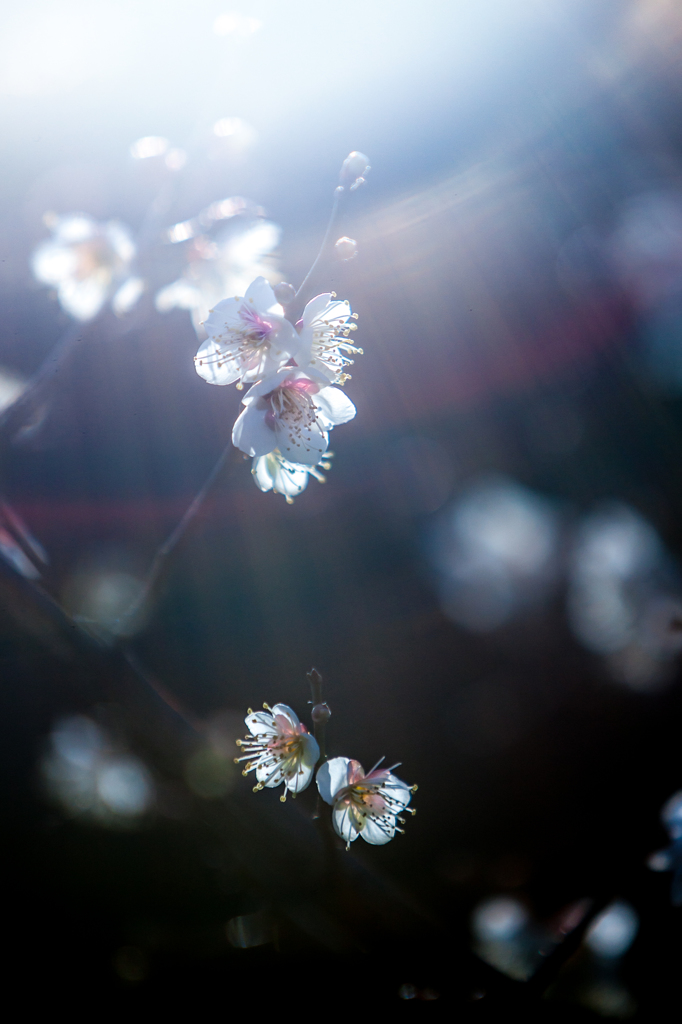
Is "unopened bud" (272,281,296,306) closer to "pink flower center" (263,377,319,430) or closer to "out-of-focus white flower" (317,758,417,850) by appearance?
"pink flower center" (263,377,319,430)

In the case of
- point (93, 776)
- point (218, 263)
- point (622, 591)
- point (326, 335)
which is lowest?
point (93, 776)

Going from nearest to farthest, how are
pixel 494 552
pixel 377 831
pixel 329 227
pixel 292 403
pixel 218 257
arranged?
pixel 329 227 → pixel 292 403 → pixel 377 831 → pixel 218 257 → pixel 494 552

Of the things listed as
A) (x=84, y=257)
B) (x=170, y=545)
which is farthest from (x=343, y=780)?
(x=84, y=257)

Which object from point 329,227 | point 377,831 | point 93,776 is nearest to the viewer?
point 329,227

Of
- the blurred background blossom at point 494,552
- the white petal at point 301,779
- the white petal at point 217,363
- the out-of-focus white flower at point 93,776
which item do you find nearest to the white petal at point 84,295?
the white petal at point 217,363

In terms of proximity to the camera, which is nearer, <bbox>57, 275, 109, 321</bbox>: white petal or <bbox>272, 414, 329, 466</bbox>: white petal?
<bbox>272, 414, 329, 466</bbox>: white petal

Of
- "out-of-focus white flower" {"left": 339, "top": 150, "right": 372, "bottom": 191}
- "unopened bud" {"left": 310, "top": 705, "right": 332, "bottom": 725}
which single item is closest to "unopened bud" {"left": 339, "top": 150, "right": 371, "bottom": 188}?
"out-of-focus white flower" {"left": 339, "top": 150, "right": 372, "bottom": 191}

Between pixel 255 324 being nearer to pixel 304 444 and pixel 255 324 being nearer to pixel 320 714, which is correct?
pixel 304 444
